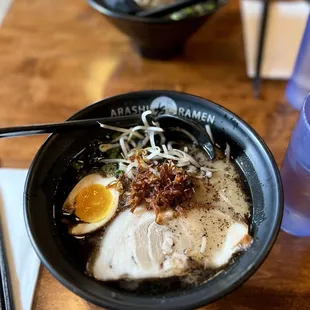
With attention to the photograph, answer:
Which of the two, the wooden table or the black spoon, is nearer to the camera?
the black spoon

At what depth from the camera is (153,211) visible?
1.01 metres

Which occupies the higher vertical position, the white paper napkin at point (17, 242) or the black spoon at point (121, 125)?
the black spoon at point (121, 125)

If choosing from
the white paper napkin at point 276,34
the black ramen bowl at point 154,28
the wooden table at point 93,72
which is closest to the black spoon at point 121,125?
the wooden table at point 93,72

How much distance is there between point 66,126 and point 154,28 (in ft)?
1.68

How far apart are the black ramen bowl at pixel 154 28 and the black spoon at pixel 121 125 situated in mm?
385

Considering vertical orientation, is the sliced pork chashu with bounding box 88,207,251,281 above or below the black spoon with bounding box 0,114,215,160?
below

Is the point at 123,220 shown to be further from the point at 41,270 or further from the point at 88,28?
the point at 88,28

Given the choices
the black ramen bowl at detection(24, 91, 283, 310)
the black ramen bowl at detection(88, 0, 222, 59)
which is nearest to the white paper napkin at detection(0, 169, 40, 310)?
the black ramen bowl at detection(24, 91, 283, 310)

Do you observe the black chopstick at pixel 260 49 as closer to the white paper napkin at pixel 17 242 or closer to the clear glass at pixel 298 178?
the clear glass at pixel 298 178

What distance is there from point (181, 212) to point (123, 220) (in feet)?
0.44

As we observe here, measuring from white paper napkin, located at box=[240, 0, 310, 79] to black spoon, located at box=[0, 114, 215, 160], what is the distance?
19.3 inches

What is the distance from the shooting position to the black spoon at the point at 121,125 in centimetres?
105

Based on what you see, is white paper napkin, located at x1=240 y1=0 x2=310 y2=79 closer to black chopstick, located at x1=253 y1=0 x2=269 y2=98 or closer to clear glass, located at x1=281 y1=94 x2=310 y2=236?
black chopstick, located at x1=253 y1=0 x2=269 y2=98

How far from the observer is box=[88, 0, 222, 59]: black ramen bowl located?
138 cm
